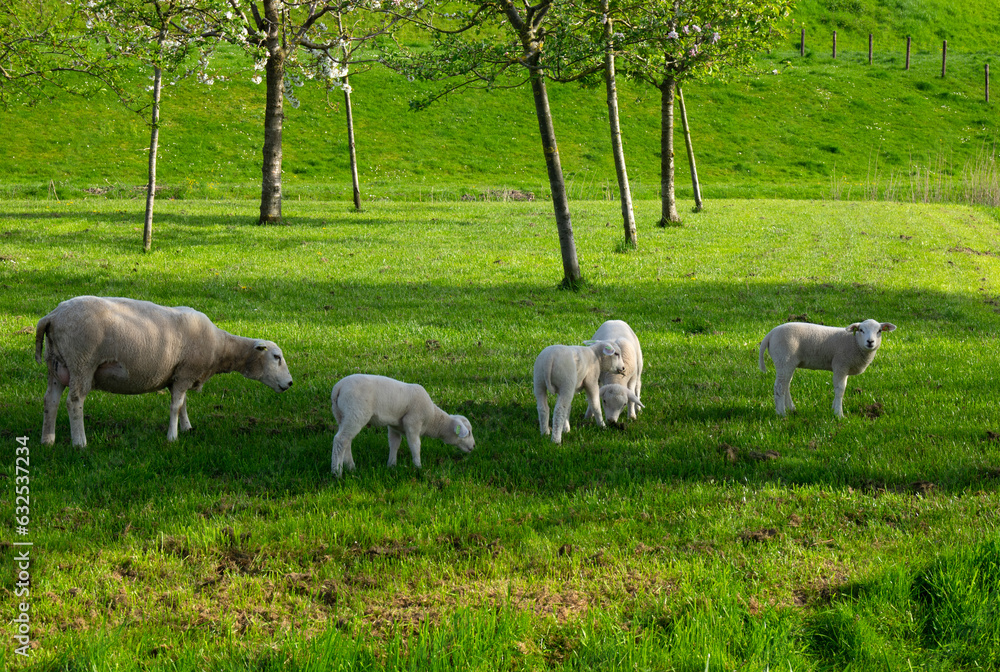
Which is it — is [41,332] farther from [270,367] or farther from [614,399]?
[614,399]

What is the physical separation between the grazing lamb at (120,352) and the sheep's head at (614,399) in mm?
4285

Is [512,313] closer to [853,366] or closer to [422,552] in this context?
[853,366]

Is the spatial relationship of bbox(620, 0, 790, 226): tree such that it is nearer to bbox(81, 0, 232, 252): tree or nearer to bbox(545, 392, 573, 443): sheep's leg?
bbox(81, 0, 232, 252): tree

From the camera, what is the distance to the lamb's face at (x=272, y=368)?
8453 mm

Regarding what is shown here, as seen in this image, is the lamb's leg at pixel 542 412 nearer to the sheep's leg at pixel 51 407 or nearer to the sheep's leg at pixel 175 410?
the sheep's leg at pixel 175 410

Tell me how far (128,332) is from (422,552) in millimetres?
4012

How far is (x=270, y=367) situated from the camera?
8484mm

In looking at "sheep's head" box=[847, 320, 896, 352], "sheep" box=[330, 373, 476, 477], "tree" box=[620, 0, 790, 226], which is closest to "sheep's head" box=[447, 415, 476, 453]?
"sheep" box=[330, 373, 476, 477]

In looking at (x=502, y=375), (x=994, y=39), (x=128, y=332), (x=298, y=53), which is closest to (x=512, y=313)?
(x=502, y=375)

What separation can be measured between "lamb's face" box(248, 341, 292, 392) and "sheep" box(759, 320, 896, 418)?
217 inches

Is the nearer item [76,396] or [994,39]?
[76,396]

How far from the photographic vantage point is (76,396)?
7031 mm

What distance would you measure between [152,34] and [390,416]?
55.9 ft

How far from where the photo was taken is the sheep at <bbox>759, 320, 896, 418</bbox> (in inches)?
322
